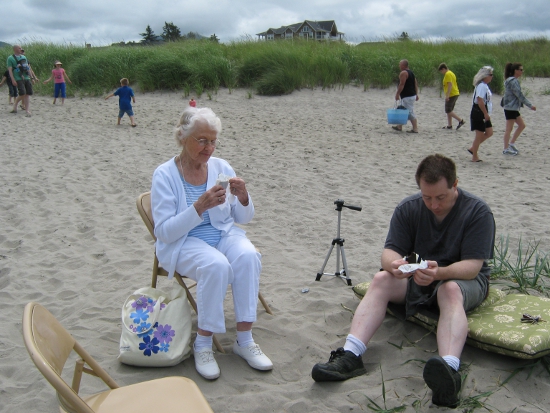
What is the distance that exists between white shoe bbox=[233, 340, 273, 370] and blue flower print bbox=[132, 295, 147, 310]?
634mm

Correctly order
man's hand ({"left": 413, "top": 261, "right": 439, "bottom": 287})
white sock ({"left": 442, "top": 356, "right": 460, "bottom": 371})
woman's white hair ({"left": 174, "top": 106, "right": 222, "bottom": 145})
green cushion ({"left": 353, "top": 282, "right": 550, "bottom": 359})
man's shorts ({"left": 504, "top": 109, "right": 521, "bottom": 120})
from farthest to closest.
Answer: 1. man's shorts ({"left": 504, "top": 109, "right": 521, "bottom": 120})
2. woman's white hair ({"left": 174, "top": 106, "right": 222, "bottom": 145})
3. man's hand ({"left": 413, "top": 261, "right": 439, "bottom": 287})
4. green cushion ({"left": 353, "top": 282, "right": 550, "bottom": 359})
5. white sock ({"left": 442, "top": 356, "right": 460, "bottom": 371})

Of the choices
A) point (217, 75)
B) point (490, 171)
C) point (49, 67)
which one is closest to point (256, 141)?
point (490, 171)

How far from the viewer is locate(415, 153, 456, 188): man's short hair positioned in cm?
287

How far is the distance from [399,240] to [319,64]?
583 inches

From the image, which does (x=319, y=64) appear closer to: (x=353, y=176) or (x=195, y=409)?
(x=353, y=176)

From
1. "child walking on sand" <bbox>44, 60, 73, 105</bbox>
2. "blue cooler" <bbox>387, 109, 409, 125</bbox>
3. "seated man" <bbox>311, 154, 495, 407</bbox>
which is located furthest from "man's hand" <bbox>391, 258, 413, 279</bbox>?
"child walking on sand" <bbox>44, 60, 73, 105</bbox>

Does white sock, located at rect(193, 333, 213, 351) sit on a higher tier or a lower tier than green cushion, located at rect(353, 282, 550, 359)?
lower

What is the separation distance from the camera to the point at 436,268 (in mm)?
2869

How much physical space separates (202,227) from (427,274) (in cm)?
143

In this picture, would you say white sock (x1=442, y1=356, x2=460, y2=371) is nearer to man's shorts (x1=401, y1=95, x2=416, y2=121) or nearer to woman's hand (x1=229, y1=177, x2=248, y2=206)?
woman's hand (x1=229, y1=177, x2=248, y2=206)

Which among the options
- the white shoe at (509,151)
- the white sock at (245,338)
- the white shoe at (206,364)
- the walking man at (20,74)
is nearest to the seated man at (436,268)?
the white sock at (245,338)

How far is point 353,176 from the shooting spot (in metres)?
7.88

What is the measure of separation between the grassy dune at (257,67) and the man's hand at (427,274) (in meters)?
14.0

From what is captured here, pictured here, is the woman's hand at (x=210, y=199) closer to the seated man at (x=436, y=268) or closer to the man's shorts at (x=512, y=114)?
the seated man at (x=436, y=268)
